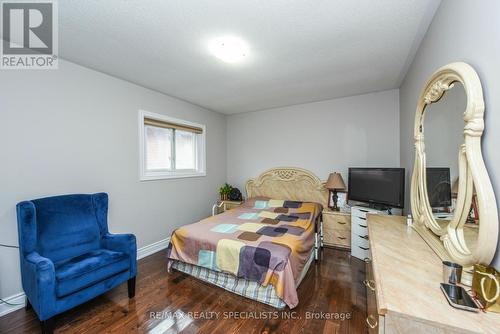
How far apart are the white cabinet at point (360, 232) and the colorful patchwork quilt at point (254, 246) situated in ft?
1.76

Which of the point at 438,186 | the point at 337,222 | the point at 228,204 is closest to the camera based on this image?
the point at 438,186

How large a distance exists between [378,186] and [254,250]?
195 centimetres

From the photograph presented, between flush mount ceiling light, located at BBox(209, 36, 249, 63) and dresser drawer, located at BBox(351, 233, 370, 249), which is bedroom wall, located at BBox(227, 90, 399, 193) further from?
flush mount ceiling light, located at BBox(209, 36, 249, 63)

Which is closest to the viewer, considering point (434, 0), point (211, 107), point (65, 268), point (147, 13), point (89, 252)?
point (434, 0)

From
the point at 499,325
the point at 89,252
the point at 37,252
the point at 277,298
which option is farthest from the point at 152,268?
the point at 499,325

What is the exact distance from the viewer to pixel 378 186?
2879 mm

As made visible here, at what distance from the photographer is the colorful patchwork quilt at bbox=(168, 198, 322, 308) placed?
6.33 ft

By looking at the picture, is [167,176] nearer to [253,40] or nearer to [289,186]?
[289,186]

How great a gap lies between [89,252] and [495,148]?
3.07 m

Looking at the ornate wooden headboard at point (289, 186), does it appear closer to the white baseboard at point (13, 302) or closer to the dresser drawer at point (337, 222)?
the dresser drawer at point (337, 222)

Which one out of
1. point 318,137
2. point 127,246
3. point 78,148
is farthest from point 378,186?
point 78,148

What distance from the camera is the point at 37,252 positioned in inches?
70.9

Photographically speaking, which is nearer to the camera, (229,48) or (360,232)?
(229,48)

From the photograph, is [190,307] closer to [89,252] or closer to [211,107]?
[89,252]
